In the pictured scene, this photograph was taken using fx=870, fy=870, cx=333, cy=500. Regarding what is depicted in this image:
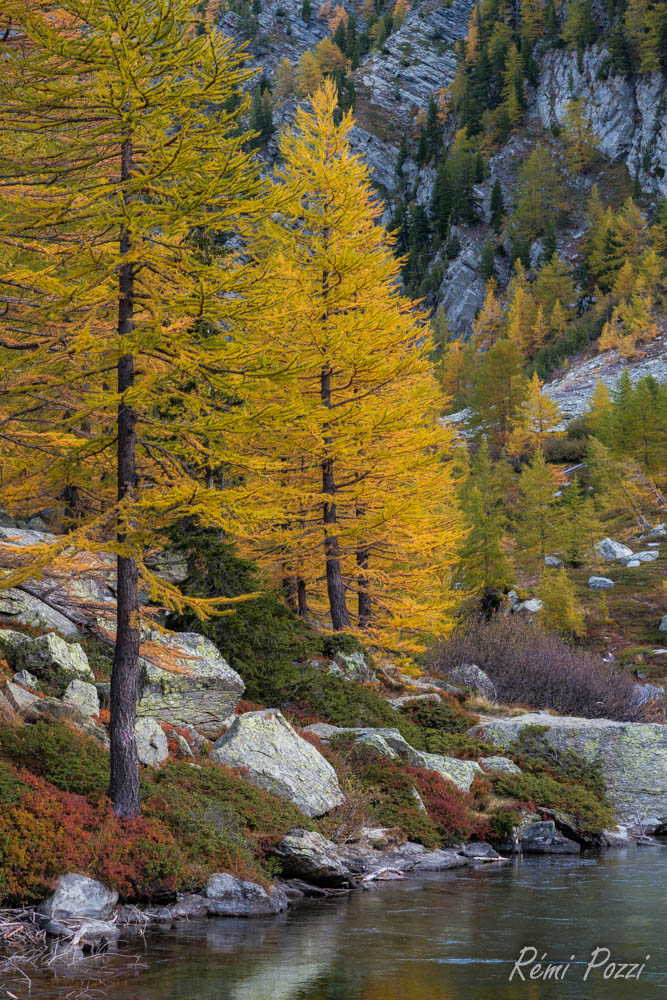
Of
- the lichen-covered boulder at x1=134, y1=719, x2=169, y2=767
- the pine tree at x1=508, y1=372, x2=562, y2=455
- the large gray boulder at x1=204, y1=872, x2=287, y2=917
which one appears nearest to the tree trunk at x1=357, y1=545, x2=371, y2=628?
the lichen-covered boulder at x1=134, y1=719, x2=169, y2=767

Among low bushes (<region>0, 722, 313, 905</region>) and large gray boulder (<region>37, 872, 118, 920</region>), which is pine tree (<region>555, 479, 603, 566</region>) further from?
large gray boulder (<region>37, 872, 118, 920</region>)

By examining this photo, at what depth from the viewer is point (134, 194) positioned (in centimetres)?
1148

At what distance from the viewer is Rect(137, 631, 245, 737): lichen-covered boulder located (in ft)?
45.8

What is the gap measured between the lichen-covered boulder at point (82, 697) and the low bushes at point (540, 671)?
13.9m

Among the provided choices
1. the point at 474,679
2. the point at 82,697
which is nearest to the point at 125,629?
the point at 82,697

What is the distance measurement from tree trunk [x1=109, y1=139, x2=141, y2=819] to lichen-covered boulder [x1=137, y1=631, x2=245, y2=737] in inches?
119

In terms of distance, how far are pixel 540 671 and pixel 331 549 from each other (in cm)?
848

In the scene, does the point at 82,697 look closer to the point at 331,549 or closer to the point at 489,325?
the point at 331,549

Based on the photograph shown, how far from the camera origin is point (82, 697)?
1273cm

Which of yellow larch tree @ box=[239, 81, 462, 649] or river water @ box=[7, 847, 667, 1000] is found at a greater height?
yellow larch tree @ box=[239, 81, 462, 649]

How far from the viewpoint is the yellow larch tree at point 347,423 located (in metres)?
18.3

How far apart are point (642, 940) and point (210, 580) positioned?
9.46 m

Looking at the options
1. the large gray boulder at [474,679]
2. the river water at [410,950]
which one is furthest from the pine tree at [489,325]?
the river water at [410,950]

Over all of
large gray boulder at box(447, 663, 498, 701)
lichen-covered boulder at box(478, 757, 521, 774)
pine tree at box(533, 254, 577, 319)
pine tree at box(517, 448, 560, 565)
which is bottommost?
lichen-covered boulder at box(478, 757, 521, 774)
